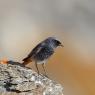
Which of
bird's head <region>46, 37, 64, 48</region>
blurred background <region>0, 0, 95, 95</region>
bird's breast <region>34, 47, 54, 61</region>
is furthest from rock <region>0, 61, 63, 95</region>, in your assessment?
blurred background <region>0, 0, 95, 95</region>

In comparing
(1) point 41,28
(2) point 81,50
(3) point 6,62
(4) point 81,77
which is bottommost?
(3) point 6,62

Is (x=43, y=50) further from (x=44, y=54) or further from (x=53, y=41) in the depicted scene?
(x=53, y=41)

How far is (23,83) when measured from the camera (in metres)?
11.0

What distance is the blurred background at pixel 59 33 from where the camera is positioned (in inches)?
883

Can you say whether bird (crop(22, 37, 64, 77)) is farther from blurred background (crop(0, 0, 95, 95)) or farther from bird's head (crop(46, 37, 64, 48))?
blurred background (crop(0, 0, 95, 95))

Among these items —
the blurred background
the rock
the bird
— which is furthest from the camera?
the blurred background

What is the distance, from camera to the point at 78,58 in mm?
25250

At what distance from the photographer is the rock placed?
10.8 meters

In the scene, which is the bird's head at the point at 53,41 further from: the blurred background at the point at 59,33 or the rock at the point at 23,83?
the blurred background at the point at 59,33

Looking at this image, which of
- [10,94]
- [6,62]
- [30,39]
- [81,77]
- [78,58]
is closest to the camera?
[10,94]

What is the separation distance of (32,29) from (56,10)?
12.7 feet

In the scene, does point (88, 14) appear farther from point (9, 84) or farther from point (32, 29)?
point (9, 84)

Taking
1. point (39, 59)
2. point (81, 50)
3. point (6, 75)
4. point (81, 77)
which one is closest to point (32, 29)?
point (81, 50)

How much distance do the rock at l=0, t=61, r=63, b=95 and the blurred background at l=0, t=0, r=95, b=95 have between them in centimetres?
781
